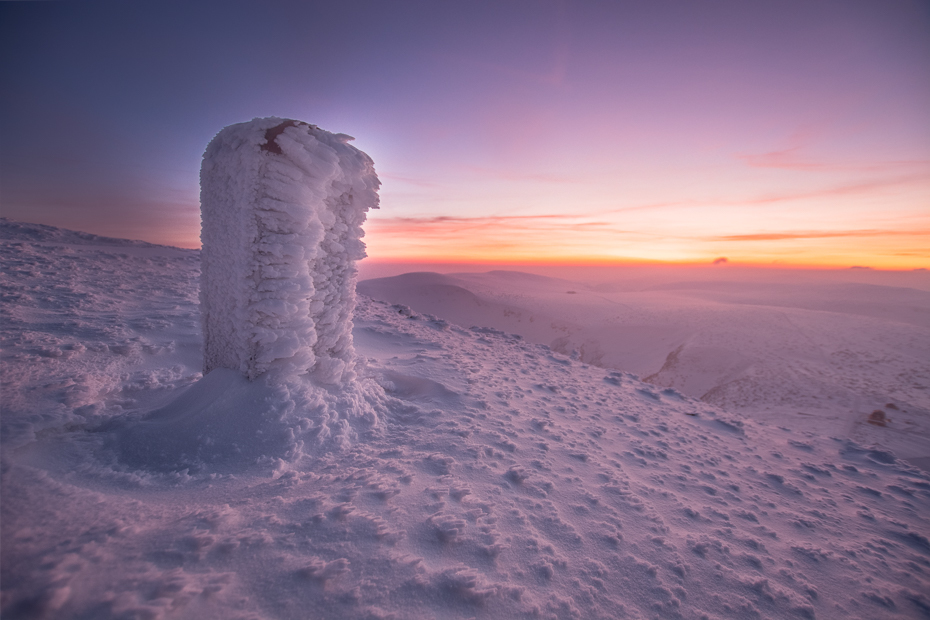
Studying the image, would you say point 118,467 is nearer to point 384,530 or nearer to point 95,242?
point 384,530

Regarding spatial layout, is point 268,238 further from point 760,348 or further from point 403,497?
point 760,348

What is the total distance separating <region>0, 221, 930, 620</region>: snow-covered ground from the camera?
6.44 ft

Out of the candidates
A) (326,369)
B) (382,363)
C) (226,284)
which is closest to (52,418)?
(226,284)

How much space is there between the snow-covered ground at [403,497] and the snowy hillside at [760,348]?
9.99 ft

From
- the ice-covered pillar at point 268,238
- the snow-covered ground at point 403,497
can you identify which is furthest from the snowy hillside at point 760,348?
the ice-covered pillar at point 268,238

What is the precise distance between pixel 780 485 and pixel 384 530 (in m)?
4.80

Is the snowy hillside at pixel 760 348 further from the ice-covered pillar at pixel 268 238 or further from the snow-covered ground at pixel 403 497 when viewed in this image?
the ice-covered pillar at pixel 268 238

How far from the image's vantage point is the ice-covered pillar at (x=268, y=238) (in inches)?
139

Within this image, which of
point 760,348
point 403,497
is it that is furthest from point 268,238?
point 760,348

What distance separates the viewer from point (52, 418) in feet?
9.88

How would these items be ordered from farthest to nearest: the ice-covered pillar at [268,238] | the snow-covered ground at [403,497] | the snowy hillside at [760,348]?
the snowy hillside at [760,348]
the ice-covered pillar at [268,238]
the snow-covered ground at [403,497]

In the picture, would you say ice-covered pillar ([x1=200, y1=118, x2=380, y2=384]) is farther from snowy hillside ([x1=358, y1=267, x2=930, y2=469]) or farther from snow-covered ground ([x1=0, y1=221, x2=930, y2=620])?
snowy hillside ([x1=358, y1=267, x2=930, y2=469])

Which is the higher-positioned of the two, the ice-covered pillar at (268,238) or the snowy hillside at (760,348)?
the ice-covered pillar at (268,238)

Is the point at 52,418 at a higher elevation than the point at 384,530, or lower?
higher
